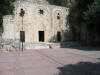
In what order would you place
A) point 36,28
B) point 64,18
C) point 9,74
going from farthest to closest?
point 64,18
point 36,28
point 9,74

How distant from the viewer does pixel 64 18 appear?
2702 centimetres

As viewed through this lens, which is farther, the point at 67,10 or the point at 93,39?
the point at 67,10

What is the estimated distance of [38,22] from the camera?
80.0 feet

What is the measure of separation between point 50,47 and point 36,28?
5.99m

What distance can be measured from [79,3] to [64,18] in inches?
282

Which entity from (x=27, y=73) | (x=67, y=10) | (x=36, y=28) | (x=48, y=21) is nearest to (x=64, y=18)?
(x=67, y=10)

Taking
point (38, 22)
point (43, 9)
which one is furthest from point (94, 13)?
point (38, 22)

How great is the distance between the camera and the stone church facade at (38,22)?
75.5 feet

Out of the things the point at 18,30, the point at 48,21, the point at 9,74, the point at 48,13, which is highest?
the point at 48,13

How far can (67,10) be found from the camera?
89.9 ft

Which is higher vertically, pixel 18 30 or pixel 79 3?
pixel 79 3

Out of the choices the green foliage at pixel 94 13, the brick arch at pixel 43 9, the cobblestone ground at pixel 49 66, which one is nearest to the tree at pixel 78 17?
the green foliage at pixel 94 13

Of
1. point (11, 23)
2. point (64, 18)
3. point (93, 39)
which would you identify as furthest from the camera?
point (64, 18)

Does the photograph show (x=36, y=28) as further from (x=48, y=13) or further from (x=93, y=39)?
(x=93, y=39)
